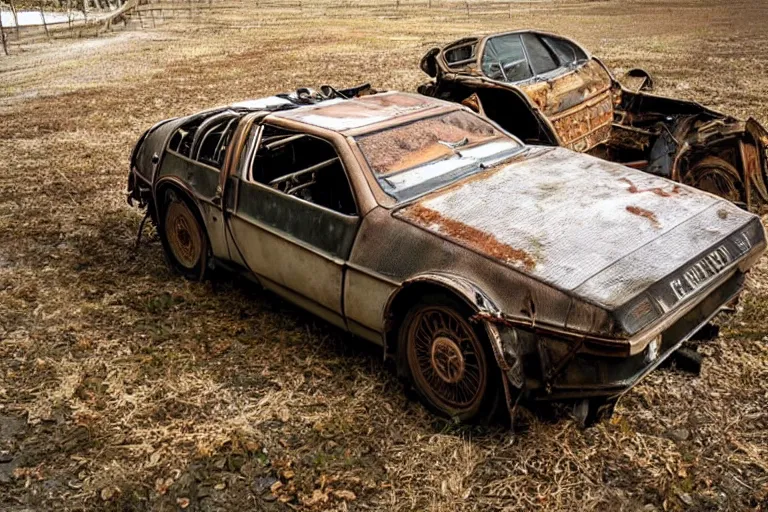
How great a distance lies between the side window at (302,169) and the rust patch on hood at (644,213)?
1.71 meters

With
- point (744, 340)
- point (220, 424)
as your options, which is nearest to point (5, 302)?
point (220, 424)

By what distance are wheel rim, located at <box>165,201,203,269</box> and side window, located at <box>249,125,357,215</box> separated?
2.58 ft

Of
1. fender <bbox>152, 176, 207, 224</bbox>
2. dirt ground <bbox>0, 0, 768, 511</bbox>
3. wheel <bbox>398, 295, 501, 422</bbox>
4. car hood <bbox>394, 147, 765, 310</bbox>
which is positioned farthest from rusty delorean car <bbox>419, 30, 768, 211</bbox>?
wheel <bbox>398, 295, 501, 422</bbox>

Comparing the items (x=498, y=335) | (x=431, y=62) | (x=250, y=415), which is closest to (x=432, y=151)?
(x=498, y=335)

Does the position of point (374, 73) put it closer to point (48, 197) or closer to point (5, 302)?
point (48, 197)

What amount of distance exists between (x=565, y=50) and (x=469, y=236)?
5279 mm

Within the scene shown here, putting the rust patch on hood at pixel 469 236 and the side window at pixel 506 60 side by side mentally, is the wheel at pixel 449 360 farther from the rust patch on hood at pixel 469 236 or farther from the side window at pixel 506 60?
the side window at pixel 506 60

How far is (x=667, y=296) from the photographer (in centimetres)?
350

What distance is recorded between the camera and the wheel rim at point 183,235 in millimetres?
5793

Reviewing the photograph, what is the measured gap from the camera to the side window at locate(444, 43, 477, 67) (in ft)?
26.4

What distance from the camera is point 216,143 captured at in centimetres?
570

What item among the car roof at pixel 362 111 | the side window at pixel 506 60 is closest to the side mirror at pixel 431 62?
the side window at pixel 506 60

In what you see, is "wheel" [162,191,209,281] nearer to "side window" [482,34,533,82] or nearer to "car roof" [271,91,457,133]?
"car roof" [271,91,457,133]

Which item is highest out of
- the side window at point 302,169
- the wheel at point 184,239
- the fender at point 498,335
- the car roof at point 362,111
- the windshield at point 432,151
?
the car roof at point 362,111
